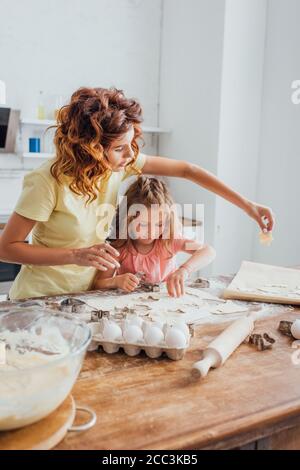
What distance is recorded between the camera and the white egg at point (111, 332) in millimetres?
926

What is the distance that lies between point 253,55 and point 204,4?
1.51ft

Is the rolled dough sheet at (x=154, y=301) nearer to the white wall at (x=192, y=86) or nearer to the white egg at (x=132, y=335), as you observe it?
the white egg at (x=132, y=335)

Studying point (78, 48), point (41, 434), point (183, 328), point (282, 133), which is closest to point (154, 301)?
point (183, 328)

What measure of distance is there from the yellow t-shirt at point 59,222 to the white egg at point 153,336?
54 cm

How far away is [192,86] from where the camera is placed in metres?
3.12

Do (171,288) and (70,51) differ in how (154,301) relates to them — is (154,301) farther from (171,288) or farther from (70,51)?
(70,51)

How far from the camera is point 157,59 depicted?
3395 millimetres

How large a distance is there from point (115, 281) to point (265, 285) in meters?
0.48

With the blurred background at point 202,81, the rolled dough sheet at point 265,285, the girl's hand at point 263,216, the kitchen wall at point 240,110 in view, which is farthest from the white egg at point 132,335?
the kitchen wall at point 240,110

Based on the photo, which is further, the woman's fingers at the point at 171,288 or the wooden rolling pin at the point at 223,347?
the woman's fingers at the point at 171,288

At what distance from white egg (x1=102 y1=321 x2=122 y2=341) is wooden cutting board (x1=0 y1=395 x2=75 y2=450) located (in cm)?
25

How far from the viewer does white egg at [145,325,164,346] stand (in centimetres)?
91
